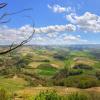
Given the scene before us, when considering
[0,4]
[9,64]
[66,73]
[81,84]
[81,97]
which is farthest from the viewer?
[66,73]

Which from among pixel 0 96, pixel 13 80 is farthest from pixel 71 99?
pixel 13 80

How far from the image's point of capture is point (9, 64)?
7.78 meters

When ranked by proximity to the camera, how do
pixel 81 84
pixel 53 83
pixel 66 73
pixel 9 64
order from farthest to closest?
pixel 66 73
pixel 53 83
pixel 81 84
pixel 9 64

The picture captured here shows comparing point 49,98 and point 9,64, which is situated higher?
point 9,64

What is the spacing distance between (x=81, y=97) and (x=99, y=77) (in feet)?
264

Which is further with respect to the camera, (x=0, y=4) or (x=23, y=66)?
(x=23, y=66)

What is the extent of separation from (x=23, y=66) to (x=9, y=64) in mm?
188709

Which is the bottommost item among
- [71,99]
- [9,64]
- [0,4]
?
[71,99]

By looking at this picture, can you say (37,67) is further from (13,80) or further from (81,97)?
(81,97)

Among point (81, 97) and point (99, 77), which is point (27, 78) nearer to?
point (99, 77)

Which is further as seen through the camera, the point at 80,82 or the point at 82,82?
the point at 80,82

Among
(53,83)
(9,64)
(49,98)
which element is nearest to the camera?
(9,64)

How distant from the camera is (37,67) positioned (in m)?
198

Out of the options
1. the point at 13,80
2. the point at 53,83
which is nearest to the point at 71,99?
the point at 53,83
